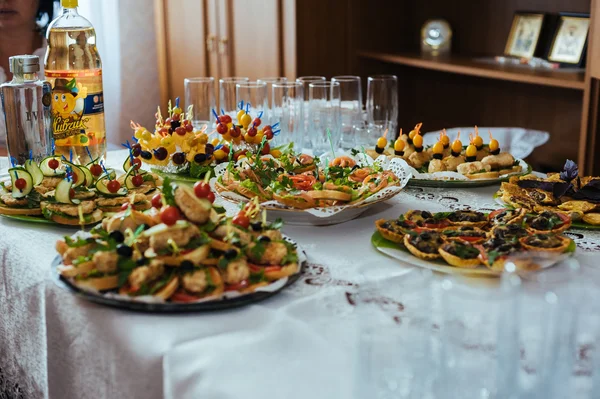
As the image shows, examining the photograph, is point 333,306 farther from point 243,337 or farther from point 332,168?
point 332,168

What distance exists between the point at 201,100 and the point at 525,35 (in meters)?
1.58

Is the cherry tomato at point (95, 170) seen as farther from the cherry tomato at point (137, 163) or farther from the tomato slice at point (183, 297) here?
the tomato slice at point (183, 297)

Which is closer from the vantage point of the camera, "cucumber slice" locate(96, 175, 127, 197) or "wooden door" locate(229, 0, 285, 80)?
"cucumber slice" locate(96, 175, 127, 197)

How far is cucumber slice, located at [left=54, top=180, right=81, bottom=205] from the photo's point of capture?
51.5 inches

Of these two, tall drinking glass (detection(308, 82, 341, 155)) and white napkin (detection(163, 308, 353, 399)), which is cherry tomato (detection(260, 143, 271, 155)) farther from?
white napkin (detection(163, 308, 353, 399))

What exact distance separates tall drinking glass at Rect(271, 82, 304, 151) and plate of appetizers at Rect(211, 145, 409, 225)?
0.33m

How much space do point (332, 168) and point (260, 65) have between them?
229 cm

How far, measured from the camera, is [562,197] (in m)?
1.38

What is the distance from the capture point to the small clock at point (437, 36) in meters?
3.34

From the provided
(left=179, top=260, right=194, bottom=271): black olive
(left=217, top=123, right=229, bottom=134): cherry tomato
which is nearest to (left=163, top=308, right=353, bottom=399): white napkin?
(left=179, top=260, right=194, bottom=271): black olive

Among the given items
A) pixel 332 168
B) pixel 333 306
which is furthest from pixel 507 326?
pixel 332 168

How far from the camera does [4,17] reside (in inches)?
145

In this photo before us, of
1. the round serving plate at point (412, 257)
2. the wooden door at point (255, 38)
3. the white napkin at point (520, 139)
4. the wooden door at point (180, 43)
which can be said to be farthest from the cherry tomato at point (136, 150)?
the wooden door at point (180, 43)

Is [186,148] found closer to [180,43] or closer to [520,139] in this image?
[520,139]
